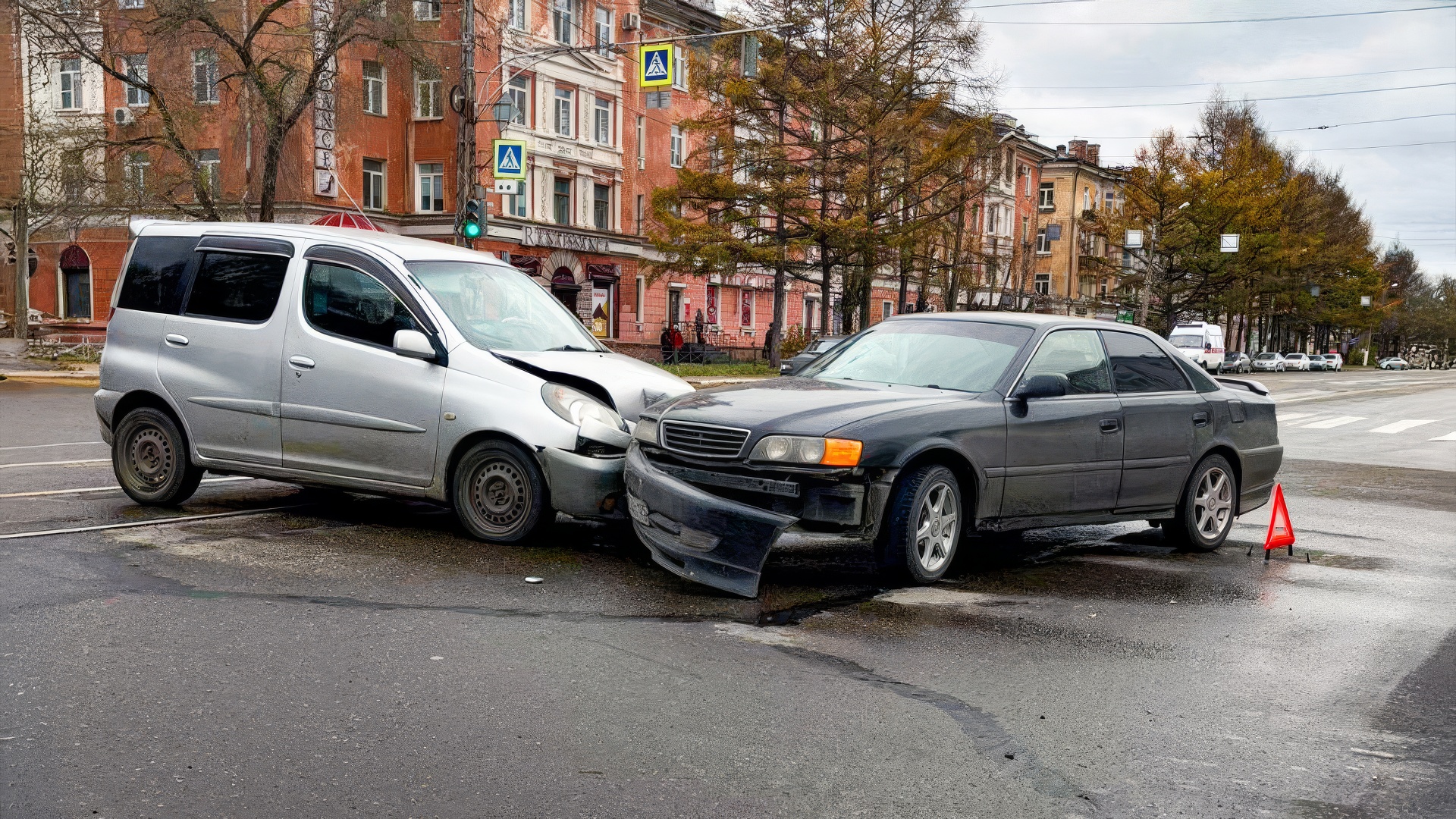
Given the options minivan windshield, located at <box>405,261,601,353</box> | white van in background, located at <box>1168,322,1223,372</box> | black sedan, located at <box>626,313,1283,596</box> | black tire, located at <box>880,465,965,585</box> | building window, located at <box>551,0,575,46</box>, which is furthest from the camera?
white van in background, located at <box>1168,322,1223,372</box>

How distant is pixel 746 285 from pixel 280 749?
54935 mm

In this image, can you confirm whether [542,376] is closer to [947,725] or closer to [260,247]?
[260,247]

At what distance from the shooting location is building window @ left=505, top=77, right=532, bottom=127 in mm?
44125

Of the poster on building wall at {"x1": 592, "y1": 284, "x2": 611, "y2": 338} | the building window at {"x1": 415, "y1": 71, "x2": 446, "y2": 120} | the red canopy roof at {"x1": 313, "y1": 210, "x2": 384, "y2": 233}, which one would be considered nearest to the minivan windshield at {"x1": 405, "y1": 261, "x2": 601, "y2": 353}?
the red canopy roof at {"x1": 313, "y1": 210, "x2": 384, "y2": 233}

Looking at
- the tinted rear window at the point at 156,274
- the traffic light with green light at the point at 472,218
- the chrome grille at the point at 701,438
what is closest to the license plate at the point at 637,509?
the chrome grille at the point at 701,438

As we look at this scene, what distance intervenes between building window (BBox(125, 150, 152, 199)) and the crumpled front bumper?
92.7ft

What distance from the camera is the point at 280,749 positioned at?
4.24 metres

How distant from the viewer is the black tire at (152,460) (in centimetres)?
891

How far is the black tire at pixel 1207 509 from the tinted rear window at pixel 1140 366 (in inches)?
24.4

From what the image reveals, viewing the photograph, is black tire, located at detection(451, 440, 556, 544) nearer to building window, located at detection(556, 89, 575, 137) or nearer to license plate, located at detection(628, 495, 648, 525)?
license plate, located at detection(628, 495, 648, 525)

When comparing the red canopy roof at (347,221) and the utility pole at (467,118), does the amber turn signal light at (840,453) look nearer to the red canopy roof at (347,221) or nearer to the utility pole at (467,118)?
the utility pole at (467,118)

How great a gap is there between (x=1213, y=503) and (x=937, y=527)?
Answer: 296cm

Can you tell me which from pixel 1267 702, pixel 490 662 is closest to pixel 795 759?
pixel 490 662

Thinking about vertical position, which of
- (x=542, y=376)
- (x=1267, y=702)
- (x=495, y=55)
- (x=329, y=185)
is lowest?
(x=1267, y=702)
